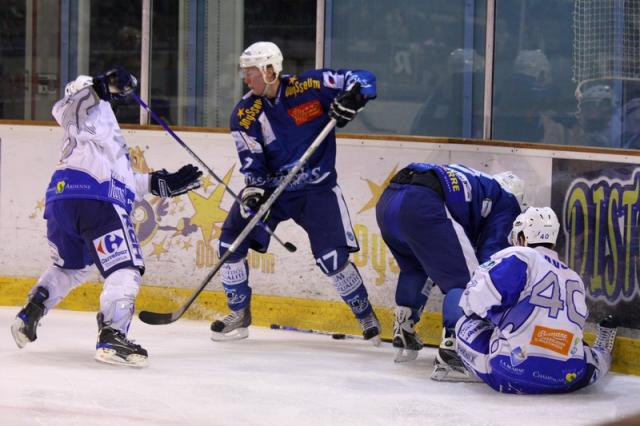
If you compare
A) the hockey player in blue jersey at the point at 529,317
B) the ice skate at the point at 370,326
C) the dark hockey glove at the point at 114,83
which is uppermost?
the dark hockey glove at the point at 114,83

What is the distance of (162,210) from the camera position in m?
5.33

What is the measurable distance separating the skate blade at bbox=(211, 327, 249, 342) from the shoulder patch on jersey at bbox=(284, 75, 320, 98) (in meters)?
0.96

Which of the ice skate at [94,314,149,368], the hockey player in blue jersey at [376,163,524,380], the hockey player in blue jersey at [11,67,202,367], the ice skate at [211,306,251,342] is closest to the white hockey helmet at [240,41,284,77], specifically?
the hockey player in blue jersey at [11,67,202,367]

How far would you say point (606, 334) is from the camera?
4.20 metres

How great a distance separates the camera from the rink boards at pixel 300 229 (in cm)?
427

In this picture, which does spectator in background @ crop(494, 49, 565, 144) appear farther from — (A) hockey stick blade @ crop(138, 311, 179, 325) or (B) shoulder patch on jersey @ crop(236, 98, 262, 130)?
(A) hockey stick blade @ crop(138, 311, 179, 325)

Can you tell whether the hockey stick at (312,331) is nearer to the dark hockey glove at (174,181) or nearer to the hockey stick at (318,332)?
the hockey stick at (318,332)

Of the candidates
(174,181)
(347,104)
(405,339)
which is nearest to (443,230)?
(405,339)

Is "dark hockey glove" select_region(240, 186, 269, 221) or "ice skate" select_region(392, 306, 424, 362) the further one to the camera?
"dark hockey glove" select_region(240, 186, 269, 221)

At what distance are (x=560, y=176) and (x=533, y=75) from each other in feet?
2.18

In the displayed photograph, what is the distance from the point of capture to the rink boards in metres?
4.27

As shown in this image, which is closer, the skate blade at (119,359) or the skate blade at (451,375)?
the skate blade at (451,375)

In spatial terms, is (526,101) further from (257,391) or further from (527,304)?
(257,391)

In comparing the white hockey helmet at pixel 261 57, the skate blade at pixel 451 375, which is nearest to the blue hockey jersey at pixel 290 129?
the white hockey helmet at pixel 261 57
